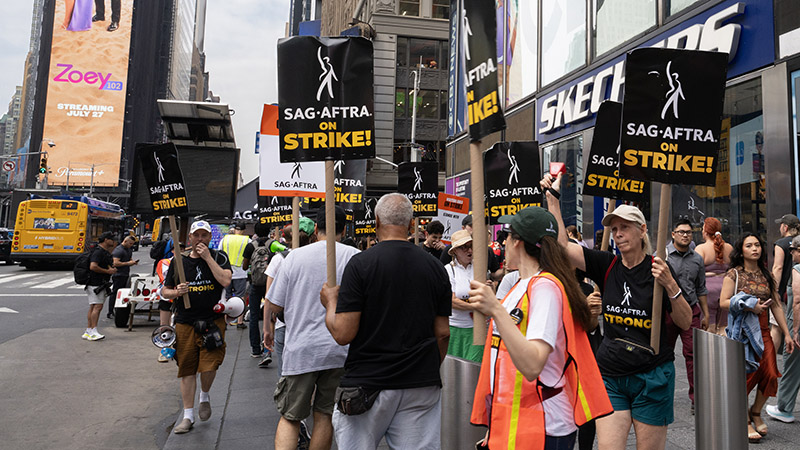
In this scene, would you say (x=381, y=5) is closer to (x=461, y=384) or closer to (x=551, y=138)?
(x=551, y=138)

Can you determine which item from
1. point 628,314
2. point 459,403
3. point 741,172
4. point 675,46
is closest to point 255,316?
point 459,403

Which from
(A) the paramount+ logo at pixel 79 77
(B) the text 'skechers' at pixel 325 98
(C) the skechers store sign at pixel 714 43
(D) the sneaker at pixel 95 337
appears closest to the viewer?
(B) the text 'skechers' at pixel 325 98

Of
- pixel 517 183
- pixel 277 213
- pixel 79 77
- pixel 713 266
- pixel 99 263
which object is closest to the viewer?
pixel 517 183

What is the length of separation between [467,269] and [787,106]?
6218mm

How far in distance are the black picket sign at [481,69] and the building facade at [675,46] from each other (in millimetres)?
342

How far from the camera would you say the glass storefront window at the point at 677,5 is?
1048cm

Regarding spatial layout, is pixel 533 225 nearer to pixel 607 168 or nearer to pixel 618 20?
pixel 607 168

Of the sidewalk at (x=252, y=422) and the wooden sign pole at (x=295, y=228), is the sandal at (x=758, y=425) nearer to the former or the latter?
the sidewalk at (x=252, y=422)

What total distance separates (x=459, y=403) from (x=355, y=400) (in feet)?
2.76

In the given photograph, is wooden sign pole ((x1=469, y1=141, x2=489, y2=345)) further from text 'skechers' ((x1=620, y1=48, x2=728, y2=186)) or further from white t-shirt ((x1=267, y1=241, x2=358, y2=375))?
white t-shirt ((x1=267, y1=241, x2=358, y2=375))

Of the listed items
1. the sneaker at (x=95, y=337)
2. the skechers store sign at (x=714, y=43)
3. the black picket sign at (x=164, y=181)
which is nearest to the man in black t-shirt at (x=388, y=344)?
the black picket sign at (x=164, y=181)

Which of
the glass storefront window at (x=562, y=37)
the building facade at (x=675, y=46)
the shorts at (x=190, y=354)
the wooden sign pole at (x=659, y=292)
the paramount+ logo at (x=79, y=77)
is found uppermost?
Answer: the paramount+ logo at (x=79, y=77)

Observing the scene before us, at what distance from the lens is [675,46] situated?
33.7 feet

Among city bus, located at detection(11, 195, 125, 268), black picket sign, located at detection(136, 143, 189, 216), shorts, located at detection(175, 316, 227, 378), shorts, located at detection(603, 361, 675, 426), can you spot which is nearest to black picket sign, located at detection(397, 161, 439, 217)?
black picket sign, located at detection(136, 143, 189, 216)
